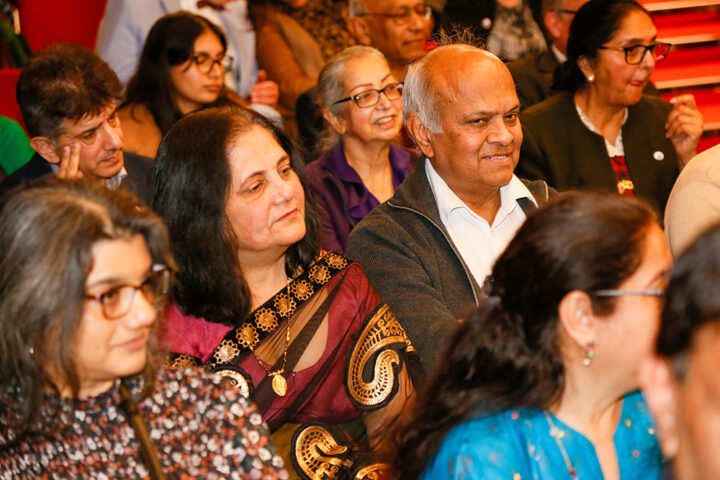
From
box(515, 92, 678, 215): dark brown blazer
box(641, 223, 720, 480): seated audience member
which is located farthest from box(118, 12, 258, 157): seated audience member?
box(641, 223, 720, 480): seated audience member

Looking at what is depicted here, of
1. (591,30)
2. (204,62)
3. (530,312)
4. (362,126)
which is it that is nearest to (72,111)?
(204,62)

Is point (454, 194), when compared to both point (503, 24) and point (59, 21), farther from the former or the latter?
point (59, 21)

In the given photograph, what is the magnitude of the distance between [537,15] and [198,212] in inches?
126

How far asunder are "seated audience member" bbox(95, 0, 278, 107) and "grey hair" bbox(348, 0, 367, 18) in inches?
19.7

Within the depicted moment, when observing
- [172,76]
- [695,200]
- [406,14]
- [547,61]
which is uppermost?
[406,14]

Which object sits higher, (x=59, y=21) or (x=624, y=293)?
(x=59, y=21)

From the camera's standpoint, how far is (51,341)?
153cm

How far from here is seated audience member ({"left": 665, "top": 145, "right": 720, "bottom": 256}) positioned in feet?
8.38

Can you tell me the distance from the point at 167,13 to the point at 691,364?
3830 millimetres

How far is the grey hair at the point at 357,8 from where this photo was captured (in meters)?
4.54

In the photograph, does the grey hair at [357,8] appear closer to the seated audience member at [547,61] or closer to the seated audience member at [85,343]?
the seated audience member at [547,61]

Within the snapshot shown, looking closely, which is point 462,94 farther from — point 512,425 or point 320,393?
point 512,425

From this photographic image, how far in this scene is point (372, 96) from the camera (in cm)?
369

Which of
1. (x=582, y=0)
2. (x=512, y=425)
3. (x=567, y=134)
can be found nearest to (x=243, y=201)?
(x=512, y=425)
